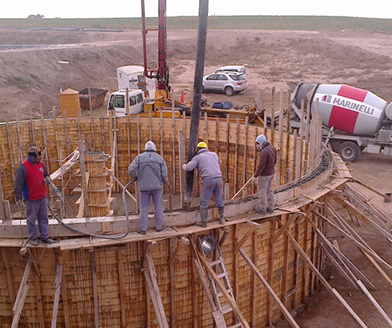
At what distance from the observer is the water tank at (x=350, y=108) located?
1775 cm

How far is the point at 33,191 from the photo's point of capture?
6.54m

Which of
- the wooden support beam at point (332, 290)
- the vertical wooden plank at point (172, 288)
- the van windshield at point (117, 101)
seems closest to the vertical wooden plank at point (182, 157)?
the vertical wooden plank at point (172, 288)

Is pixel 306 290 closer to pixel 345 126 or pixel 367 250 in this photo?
pixel 367 250

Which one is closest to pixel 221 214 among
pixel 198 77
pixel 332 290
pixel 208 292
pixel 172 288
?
pixel 208 292

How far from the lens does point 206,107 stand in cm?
1920

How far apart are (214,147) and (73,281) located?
28.1 feet

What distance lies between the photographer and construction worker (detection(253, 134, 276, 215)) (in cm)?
754

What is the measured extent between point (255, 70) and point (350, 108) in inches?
1128

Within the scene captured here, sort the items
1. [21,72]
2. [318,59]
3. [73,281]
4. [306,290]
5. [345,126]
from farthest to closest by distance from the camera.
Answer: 1. [318,59]
2. [21,72]
3. [345,126]
4. [306,290]
5. [73,281]

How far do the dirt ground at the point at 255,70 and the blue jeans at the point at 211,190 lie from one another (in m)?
3.60

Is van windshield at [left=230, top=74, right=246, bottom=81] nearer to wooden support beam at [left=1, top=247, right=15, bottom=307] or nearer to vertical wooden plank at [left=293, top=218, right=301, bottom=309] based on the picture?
vertical wooden plank at [left=293, top=218, right=301, bottom=309]

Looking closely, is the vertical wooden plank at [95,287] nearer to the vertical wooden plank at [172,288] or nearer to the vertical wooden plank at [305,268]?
the vertical wooden plank at [172,288]

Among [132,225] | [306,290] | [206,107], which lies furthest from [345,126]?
[132,225]

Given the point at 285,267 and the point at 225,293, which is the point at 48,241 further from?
the point at 285,267
